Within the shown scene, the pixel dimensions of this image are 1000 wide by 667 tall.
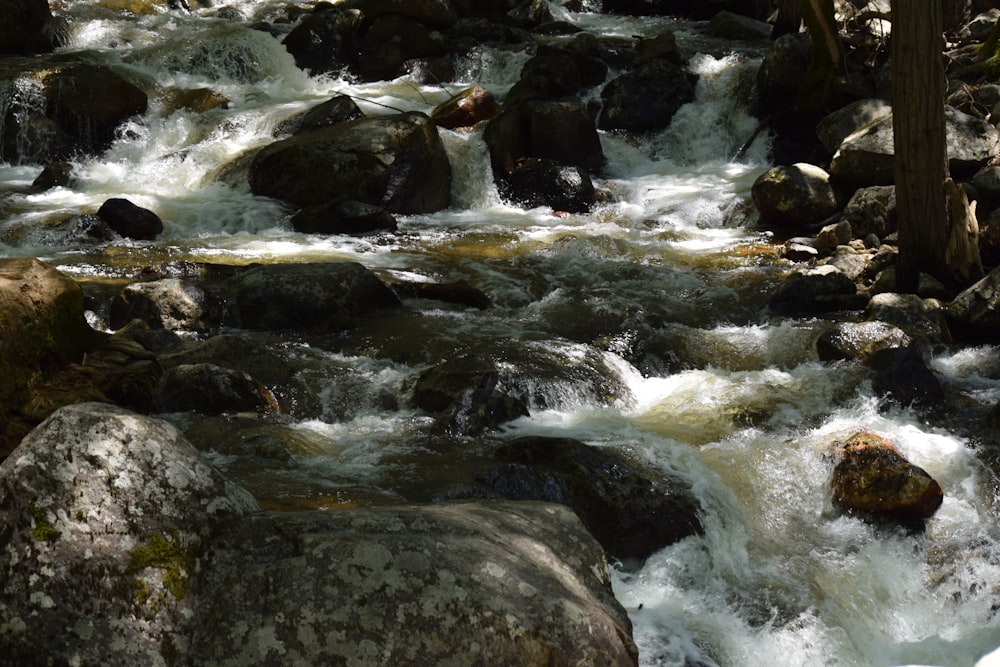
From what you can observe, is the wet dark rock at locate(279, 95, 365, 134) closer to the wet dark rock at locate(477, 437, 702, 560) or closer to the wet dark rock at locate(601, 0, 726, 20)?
the wet dark rock at locate(477, 437, 702, 560)

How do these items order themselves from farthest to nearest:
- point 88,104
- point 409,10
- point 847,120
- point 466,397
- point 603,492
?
point 409,10, point 88,104, point 847,120, point 466,397, point 603,492

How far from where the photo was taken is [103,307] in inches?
322

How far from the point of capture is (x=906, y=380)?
676cm

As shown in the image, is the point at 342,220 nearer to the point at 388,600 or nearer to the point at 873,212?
the point at 873,212

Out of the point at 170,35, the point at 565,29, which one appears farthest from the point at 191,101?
the point at 565,29

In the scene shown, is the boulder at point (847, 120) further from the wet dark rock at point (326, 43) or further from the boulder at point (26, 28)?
the boulder at point (26, 28)

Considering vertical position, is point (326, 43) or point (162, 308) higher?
point (326, 43)

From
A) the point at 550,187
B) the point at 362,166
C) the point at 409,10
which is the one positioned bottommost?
the point at 550,187

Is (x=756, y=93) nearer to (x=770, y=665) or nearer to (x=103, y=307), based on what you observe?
(x=103, y=307)

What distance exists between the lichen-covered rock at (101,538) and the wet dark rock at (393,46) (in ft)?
48.7

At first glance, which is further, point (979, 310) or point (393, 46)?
point (393, 46)

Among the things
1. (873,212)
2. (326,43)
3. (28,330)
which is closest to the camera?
(28,330)

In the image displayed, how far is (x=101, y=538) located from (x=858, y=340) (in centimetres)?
626

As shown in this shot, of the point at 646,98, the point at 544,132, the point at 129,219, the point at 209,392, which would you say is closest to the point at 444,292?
the point at 209,392
